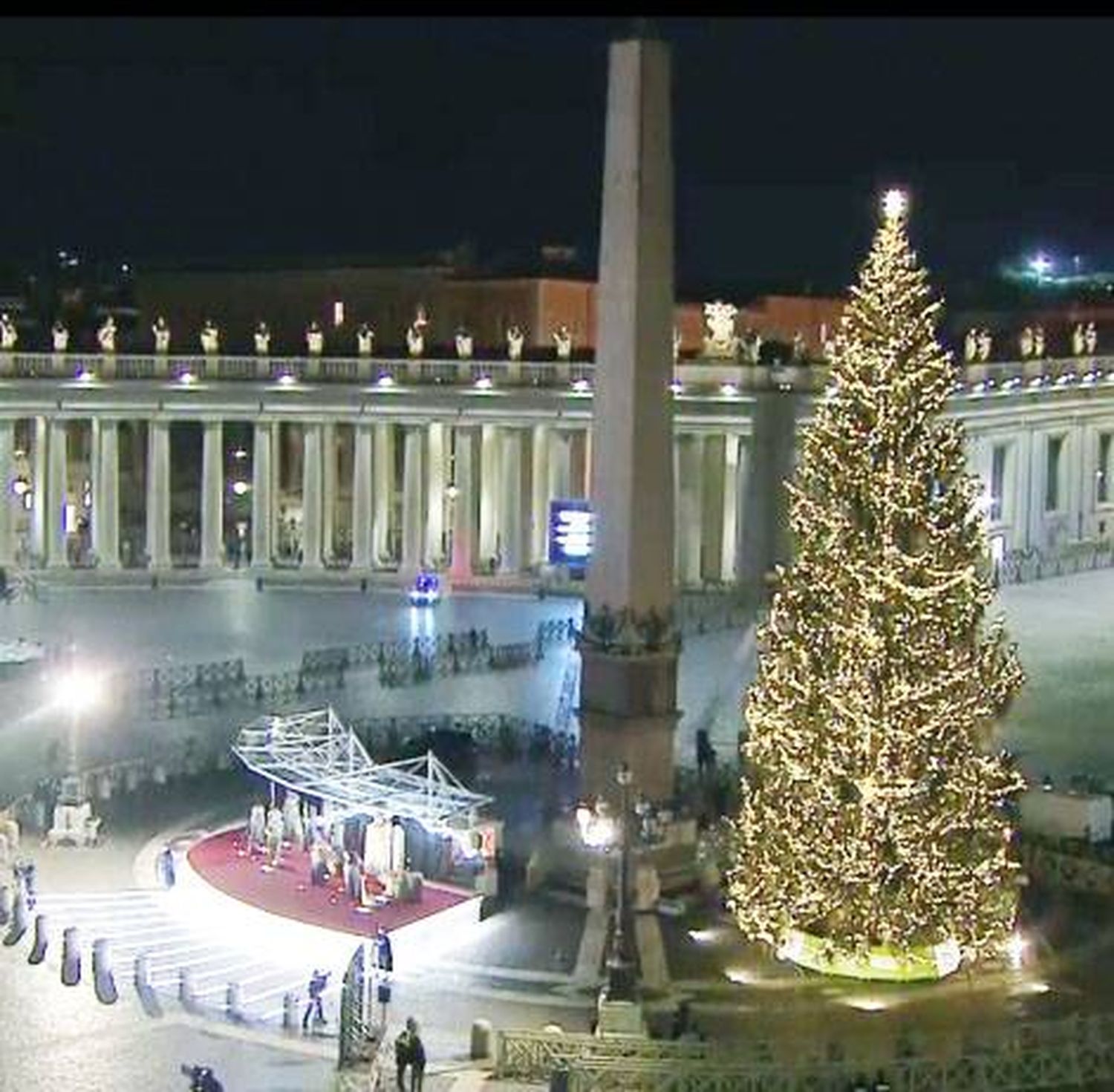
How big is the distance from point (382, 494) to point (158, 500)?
21.1ft

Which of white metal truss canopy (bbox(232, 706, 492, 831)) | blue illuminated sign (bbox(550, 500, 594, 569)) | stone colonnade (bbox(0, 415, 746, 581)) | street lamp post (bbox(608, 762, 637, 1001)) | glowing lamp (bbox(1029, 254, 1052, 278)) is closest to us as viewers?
street lamp post (bbox(608, 762, 637, 1001))

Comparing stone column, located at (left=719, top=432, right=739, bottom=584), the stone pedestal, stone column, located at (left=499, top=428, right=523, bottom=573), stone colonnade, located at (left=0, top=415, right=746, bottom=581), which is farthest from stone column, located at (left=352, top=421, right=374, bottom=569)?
the stone pedestal

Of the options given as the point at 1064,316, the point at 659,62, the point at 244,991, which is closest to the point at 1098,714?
the point at 659,62

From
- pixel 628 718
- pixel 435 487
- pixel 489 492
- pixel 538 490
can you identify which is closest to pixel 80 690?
pixel 628 718

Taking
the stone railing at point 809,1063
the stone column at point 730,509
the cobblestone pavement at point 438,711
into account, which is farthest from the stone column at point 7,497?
the stone railing at point 809,1063

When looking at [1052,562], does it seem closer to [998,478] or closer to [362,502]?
[998,478]

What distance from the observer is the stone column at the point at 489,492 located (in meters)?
65.7

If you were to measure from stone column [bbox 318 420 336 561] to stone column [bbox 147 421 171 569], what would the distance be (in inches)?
174

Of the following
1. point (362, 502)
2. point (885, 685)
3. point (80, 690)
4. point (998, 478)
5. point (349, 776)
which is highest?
point (998, 478)

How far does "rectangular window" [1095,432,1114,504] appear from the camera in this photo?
80750 millimetres

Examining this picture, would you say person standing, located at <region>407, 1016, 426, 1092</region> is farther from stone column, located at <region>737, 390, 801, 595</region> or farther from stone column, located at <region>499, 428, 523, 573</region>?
stone column, located at <region>499, 428, 523, 573</region>

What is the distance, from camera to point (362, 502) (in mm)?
65562

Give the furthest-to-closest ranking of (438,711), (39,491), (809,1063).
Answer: (39,491) → (438,711) → (809,1063)

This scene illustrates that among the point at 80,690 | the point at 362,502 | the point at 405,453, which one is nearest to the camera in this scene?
the point at 80,690
